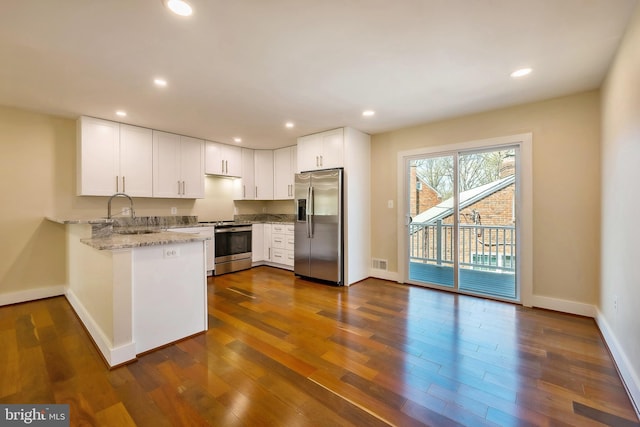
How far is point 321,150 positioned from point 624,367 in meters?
3.90

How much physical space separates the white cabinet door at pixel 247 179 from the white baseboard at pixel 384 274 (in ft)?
9.30

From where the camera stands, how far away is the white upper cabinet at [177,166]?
4.38 m

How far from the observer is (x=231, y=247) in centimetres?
502

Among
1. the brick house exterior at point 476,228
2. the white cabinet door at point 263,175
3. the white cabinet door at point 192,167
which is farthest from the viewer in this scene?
the white cabinet door at point 263,175

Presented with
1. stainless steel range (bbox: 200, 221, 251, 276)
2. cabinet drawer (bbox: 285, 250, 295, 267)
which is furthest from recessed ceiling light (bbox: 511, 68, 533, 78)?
stainless steel range (bbox: 200, 221, 251, 276)

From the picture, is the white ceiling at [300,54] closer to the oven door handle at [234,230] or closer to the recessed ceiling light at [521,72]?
the recessed ceiling light at [521,72]

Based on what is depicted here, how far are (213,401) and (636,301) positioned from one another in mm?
2754

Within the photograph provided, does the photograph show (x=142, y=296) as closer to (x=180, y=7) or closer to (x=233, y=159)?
(x=180, y=7)

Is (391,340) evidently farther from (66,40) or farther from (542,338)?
(66,40)

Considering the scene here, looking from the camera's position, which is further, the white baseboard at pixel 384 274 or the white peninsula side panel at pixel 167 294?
the white baseboard at pixel 384 274

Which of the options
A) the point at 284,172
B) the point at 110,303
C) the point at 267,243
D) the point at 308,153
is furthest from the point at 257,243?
the point at 110,303

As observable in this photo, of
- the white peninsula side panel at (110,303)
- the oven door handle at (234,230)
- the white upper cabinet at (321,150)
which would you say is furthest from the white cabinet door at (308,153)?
the white peninsula side panel at (110,303)

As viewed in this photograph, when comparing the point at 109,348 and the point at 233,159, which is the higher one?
the point at 233,159

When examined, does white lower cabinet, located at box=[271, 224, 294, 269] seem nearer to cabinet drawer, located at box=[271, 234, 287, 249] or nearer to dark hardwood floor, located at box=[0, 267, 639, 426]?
cabinet drawer, located at box=[271, 234, 287, 249]
